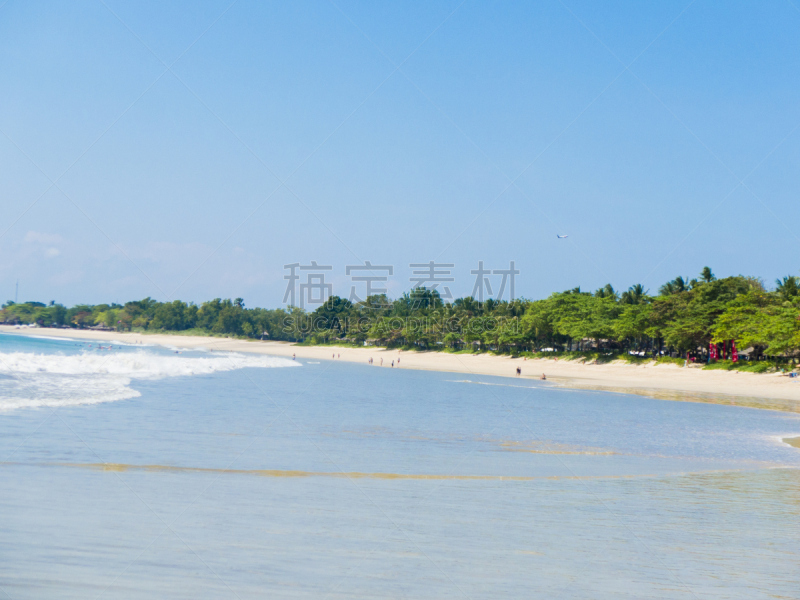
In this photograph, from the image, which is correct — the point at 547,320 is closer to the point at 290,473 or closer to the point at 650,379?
the point at 650,379

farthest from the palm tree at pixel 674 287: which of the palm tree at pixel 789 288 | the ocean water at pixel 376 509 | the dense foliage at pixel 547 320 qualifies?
the ocean water at pixel 376 509

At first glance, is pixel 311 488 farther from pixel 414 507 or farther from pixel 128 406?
pixel 128 406

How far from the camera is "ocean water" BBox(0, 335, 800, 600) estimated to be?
6273 mm

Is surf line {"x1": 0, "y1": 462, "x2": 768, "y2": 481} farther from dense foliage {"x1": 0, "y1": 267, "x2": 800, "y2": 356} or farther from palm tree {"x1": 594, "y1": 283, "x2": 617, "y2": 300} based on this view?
palm tree {"x1": 594, "y1": 283, "x2": 617, "y2": 300}

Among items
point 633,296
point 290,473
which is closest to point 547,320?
point 633,296

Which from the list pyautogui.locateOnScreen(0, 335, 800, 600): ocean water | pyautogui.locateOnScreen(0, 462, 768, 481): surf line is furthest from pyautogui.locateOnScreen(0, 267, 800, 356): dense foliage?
pyautogui.locateOnScreen(0, 462, 768, 481): surf line

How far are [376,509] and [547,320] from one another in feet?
221

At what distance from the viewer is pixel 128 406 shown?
62.7 ft

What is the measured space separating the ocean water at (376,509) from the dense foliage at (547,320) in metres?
33.5

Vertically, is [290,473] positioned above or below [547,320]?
below

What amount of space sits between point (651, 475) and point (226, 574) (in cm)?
898

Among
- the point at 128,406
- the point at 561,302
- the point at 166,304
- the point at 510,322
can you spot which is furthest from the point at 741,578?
the point at 166,304

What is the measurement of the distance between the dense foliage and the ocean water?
33.5m

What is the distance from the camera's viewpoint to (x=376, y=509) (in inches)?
352
